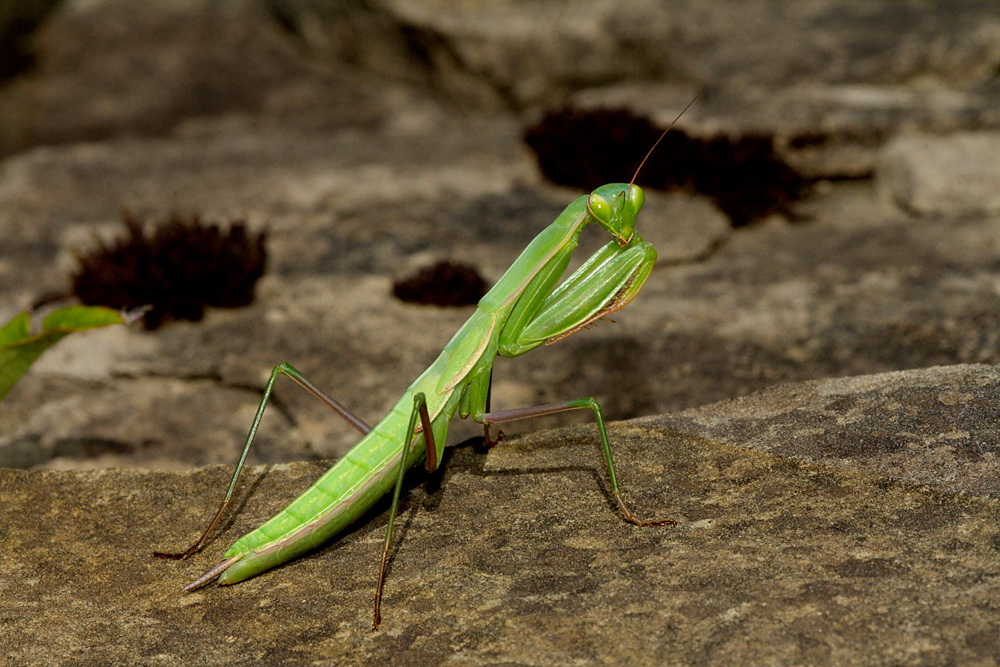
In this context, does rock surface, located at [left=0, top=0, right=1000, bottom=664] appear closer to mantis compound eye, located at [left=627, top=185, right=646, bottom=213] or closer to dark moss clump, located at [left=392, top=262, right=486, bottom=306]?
dark moss clump, located at [left=392, top=262, right=486, bottom=306]

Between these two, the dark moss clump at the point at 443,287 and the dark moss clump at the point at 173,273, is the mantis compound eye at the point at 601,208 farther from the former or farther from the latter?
the dark moss clump at the point at 173,273

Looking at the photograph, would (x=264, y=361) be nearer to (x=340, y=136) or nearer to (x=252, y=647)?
(x=252, y=647)

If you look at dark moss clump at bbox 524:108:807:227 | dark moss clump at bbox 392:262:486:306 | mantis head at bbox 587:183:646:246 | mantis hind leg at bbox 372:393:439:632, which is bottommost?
dark moss clump at bbox 524:108:807:227

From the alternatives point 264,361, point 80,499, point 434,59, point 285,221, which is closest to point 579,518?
point 80,499

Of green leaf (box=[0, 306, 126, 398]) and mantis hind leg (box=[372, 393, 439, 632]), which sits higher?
mantis hind leg (box=[372, 393, 439, 632])

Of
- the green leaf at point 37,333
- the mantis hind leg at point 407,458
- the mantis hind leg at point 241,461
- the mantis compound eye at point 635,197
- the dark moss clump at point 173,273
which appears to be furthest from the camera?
the dark moss clump at point 173,273

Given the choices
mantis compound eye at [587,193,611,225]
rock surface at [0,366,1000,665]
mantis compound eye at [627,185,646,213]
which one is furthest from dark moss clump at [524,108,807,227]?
mantis compound eye at [587,193,611,225]

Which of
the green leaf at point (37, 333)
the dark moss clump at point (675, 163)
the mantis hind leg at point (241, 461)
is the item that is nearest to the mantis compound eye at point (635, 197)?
the mantis hind leg at point (241, 461)
